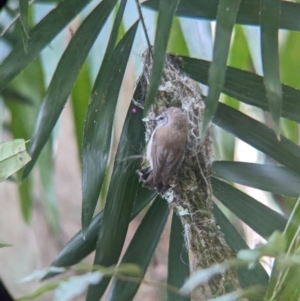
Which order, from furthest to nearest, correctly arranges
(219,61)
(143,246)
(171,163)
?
(143,246), (171,163), (219,61)

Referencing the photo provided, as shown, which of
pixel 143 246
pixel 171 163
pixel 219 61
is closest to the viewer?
pixel 219 61

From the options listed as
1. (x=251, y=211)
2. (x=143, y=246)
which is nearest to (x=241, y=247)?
(x=251, y=211)

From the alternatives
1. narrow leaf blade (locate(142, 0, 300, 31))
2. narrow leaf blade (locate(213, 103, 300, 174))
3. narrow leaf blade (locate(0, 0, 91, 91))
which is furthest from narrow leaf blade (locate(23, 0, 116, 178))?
narrow leaf blade (locate(213, 103, 300, 174))

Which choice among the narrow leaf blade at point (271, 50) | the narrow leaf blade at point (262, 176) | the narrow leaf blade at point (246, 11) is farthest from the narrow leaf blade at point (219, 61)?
the narrow leaf blade at point (262, 176)

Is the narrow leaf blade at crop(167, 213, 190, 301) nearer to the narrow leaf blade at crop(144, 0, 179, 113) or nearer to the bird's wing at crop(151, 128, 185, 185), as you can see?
the bird's wing at crop(151, 128, 185, 185)

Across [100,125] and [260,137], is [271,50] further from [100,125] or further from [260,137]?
[100,125]

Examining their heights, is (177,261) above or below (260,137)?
below

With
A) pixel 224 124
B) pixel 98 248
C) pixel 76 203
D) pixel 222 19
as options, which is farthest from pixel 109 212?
pixel 76 203
